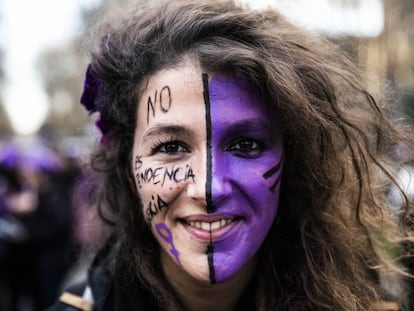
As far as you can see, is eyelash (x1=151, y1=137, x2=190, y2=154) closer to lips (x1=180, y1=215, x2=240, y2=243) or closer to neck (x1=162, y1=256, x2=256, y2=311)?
lips (x1=180, y1=215, x2=240, y2=243)

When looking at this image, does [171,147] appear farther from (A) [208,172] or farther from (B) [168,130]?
(A) [208,172]

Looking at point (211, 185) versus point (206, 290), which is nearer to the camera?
point (211, 185)

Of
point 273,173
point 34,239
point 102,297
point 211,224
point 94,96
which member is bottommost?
point 34,239

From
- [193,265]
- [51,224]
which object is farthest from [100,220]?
[51,224]

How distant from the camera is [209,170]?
158cm

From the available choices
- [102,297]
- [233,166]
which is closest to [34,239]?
[102,297]

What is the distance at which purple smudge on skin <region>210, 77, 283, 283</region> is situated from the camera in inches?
62.7

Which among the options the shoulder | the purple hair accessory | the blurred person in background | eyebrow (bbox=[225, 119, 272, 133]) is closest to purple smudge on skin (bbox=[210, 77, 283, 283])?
eyebrow (bbox=[225, 119, 272, 133])

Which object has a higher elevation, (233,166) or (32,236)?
(233,166)

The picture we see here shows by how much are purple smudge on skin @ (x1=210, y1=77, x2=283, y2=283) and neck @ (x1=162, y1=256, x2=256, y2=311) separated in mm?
180

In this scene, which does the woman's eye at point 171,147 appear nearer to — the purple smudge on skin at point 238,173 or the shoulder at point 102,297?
the purple smudge on skin at point 238,173

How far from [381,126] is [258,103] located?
54cm

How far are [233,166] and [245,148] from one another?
0.26 ft

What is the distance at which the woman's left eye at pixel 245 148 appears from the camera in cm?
166
